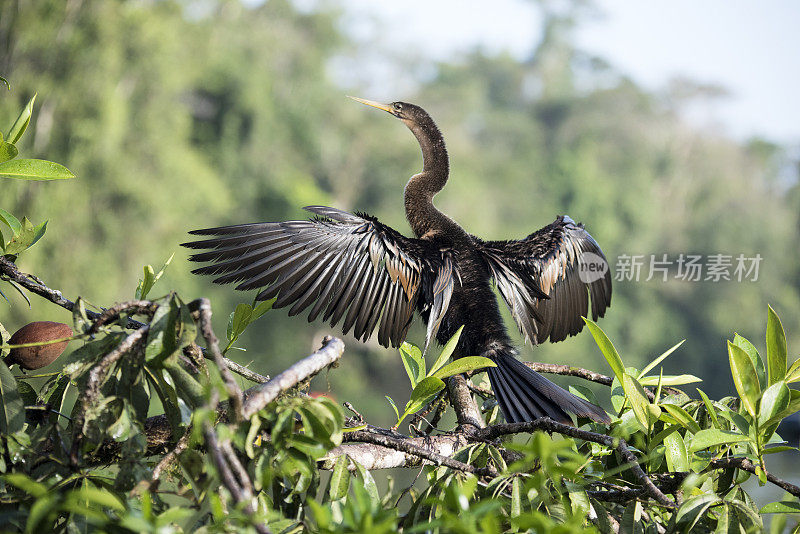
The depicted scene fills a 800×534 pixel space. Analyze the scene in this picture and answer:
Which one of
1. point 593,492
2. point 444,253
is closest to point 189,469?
point 593,492

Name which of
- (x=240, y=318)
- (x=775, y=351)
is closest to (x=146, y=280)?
(x=240, y=318)

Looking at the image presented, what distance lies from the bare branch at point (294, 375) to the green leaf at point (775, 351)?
0.53 metres

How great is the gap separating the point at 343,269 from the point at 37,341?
927 millimetres

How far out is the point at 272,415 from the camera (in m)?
0.63

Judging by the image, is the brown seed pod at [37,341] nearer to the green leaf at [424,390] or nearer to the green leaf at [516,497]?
the green leaf at [424,390]

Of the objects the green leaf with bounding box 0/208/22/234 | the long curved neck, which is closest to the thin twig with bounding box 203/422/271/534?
the green leaf with bounding box 0/208/22/234

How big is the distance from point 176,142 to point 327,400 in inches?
517

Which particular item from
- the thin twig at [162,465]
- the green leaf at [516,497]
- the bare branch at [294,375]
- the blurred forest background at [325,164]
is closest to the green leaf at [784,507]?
the green leaf at [516,497]

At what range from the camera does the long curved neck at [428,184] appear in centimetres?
216

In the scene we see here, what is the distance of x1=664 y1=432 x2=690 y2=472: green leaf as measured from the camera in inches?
32.0

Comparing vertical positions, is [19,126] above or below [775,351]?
above

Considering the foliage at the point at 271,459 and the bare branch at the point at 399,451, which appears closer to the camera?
the foliage at the point at 271,459

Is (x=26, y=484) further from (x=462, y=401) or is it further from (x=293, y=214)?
(x=293, y=214)

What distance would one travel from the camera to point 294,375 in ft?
2.09
